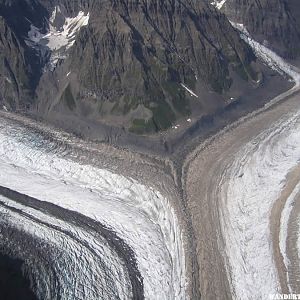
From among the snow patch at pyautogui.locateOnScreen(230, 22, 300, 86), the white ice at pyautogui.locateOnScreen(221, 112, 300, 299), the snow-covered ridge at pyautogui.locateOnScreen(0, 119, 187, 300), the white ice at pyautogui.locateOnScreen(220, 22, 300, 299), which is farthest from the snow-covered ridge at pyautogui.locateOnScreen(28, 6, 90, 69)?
the white ice at pyautogui.locateOnScreen(221, 112, 300, 299)

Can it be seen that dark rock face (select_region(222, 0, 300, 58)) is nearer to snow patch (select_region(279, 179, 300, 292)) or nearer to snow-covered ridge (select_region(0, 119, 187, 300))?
snow patch (select_region(279, 179, 300, 292))

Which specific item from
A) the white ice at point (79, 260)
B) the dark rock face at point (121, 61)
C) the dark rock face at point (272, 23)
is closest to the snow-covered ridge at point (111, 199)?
the white ice at point (79, 260)

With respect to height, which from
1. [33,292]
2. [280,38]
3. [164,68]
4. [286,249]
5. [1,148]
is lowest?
[33,292]

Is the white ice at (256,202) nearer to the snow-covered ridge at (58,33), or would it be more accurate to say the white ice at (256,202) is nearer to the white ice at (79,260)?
the white ice at (79,260)

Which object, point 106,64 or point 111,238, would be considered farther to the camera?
point 106,64

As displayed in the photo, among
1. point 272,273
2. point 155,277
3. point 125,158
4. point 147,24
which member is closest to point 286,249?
point 272,273

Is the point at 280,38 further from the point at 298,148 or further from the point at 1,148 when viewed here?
the point at 1,148
